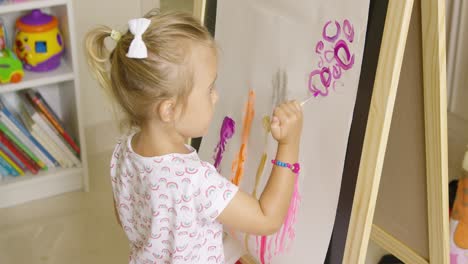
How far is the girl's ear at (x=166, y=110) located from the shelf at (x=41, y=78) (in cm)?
107

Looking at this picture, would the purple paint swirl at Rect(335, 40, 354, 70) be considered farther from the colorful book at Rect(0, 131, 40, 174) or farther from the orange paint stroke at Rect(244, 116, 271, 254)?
the colorful book at Rect(0, 131, 40, 174)

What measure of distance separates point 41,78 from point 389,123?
129 cm

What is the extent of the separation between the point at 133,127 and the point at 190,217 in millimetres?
236

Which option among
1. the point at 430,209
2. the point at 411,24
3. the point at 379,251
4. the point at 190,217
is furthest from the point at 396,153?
the point at 379,251

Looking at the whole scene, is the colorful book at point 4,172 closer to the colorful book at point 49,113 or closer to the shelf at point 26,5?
the colorful book at point 49,113

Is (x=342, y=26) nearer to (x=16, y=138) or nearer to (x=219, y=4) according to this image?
(x=219, y=4)

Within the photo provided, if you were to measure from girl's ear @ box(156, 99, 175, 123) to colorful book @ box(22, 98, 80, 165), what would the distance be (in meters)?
1.13

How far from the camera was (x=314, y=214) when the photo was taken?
4.48 feet

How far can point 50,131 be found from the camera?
2.25 meters

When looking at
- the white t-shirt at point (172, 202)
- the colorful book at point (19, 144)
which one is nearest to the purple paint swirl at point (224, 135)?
the white t-shirt at point (172, 202)

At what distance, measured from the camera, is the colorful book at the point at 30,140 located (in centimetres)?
217

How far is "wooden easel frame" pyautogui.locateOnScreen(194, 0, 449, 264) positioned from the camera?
3.66 feet

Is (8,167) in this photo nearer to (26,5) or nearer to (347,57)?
(26,5)

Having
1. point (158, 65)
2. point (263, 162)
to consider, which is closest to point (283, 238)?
point (263, 162)
